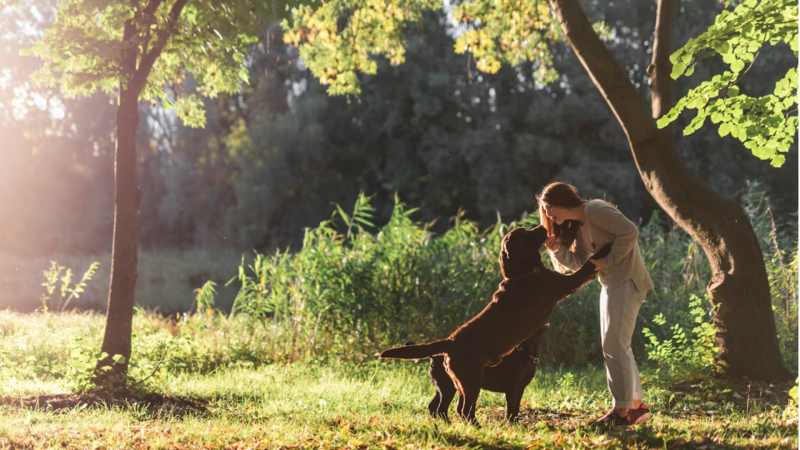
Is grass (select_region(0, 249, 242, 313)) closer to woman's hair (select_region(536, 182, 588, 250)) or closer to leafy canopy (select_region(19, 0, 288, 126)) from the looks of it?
leafy canopy (select_region(19, 0, 288, 126))

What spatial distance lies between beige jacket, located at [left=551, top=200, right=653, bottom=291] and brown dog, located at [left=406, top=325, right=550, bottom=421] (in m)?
0.61

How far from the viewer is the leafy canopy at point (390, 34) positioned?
9719 mm

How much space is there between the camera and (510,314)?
414 cm

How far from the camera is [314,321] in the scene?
838 centimetres

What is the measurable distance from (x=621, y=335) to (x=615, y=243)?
24.6 inches

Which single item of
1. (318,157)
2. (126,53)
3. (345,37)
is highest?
(318,157)

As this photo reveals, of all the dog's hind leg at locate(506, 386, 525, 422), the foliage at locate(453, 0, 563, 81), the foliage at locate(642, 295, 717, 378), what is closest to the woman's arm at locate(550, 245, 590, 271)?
the dog's hind leg at locate(506, 386, 525, 422)

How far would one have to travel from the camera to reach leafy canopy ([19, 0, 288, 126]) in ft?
20.5

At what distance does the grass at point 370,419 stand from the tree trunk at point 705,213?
41cm

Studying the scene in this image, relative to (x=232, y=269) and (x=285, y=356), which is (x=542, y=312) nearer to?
(x=285, y=356)

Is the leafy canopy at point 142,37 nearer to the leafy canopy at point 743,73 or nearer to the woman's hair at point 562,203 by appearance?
the woman's hair at point 562,203

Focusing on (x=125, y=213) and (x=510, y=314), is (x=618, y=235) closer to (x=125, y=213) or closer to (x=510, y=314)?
(x=510, y=314)

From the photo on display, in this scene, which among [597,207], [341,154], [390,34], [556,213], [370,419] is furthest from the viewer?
[341,154]

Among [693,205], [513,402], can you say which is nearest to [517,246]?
[513,402]
